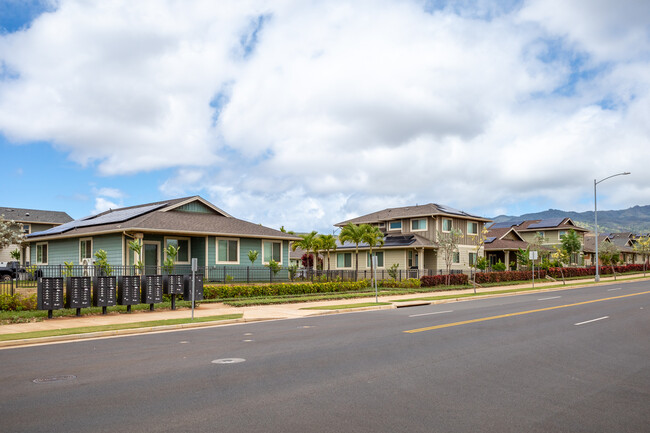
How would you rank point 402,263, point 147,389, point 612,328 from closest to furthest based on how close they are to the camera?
point 147,389
point 612,328
point 402,263

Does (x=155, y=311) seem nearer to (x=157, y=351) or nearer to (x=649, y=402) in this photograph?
(x=157, y=351)

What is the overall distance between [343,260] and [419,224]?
8768mm

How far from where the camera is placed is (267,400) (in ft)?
24.4

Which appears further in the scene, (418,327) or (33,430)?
(418,327)

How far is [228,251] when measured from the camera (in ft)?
114

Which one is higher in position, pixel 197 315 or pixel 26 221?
pixel 26 221

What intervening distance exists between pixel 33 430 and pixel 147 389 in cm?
205

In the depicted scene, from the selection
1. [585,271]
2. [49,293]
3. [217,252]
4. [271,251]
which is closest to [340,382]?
[49,293]

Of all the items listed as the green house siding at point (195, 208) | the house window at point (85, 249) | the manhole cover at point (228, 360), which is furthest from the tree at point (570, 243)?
the manhole cover at point (228, 360)

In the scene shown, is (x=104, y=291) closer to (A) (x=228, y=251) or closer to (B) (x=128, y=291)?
(B) (x=128, y=291)

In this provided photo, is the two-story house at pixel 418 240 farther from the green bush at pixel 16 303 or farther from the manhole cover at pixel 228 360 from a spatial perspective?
the manhole cover at pixel 228 360

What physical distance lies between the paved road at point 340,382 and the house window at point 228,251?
1924 cm

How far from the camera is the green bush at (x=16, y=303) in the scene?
19.6 metres

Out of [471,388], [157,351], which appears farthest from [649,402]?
[157,351]
